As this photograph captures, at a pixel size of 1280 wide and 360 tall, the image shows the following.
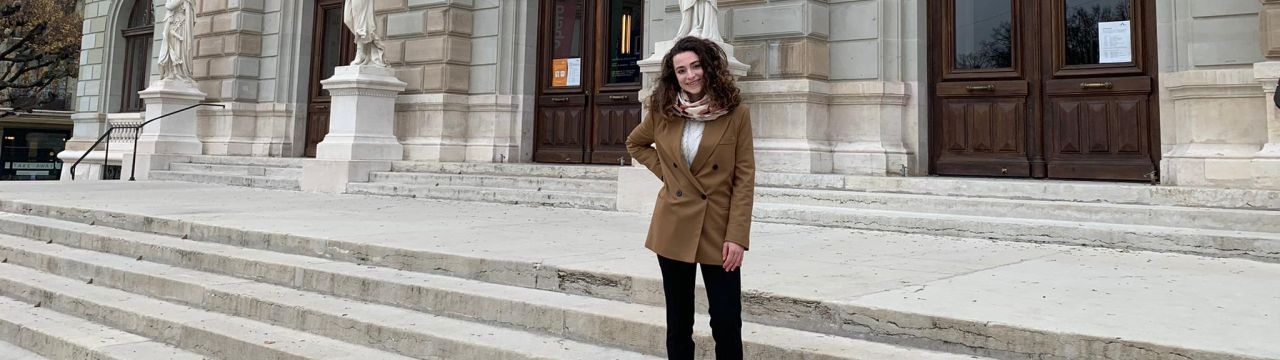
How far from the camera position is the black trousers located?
3.05 m

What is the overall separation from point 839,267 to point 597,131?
350 inches

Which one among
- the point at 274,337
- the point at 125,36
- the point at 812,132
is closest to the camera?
the point at 274,337

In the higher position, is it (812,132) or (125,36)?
(125,36)

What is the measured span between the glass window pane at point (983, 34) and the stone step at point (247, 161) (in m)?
10.5

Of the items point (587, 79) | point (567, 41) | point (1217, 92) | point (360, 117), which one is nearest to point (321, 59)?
point (360, 117)

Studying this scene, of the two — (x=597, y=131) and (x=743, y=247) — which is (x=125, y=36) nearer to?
(x=597, y=131)

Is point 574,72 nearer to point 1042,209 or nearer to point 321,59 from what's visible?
point 321,59

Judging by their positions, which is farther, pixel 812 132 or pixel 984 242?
pixel 812 132

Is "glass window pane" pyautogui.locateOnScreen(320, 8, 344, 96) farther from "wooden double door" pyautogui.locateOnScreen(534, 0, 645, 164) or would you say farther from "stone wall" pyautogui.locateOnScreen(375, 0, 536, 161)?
"wooden double door" pyautogui.locateOnScreen(534, 0, 645, 164)

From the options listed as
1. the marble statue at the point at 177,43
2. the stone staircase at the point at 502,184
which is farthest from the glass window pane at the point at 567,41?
the marble statue at the point at 177,43

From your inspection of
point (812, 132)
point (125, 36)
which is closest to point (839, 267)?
point (812, 132)

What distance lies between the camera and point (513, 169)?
39.8ft

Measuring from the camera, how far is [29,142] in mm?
35906

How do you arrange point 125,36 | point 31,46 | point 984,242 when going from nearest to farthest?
1. point 984,242
2. point 125,36
3. point 31,46
